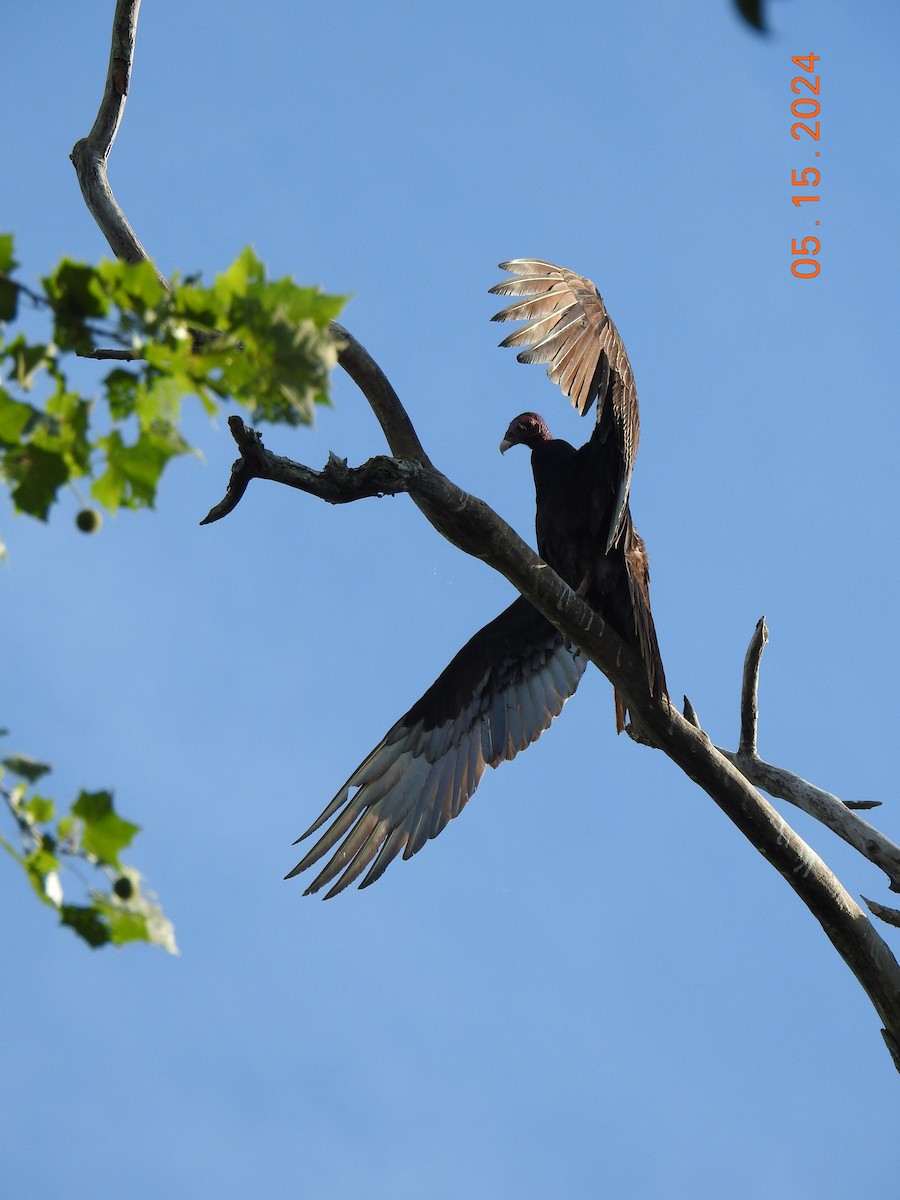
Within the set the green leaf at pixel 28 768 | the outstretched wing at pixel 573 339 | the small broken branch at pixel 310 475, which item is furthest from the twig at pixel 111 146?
the green leaf at pixel 28 768

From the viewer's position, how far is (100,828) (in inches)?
65.6

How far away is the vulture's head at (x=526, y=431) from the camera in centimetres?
574

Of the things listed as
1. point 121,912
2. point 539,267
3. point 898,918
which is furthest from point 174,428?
point 898,918

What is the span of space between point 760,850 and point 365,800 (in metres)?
2.13

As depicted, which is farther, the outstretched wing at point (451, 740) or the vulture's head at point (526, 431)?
the outstretched wing at point (451, 740)

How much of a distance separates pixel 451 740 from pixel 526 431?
5.08ft

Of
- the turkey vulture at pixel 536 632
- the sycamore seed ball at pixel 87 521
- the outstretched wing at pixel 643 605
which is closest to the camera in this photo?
the sycamore seed ball at pixel 87 521

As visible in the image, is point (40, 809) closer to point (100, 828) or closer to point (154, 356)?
point (100, 828)

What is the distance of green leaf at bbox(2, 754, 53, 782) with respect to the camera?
168 centimetres

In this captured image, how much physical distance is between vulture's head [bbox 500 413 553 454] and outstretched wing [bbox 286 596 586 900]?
781 millimetres

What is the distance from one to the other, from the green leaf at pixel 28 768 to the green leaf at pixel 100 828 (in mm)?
63

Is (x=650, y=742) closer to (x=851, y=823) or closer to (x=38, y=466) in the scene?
(x=851, y=823)

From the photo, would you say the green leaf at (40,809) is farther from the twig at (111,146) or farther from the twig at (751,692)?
the twig at (751,692)

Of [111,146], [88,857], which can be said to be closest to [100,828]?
[88,857]
